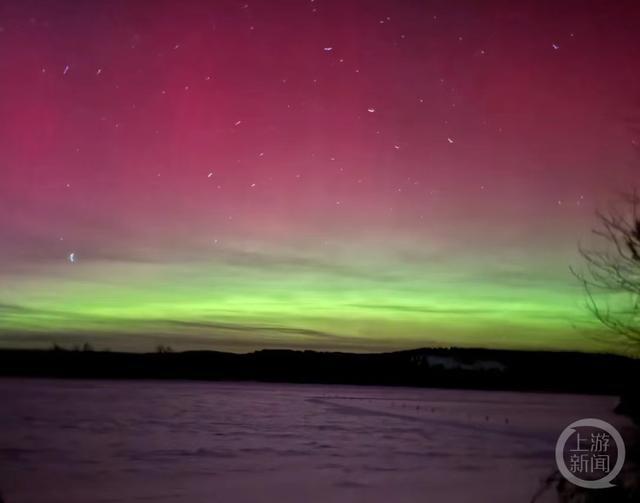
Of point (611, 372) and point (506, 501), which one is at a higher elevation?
point (611, 372)

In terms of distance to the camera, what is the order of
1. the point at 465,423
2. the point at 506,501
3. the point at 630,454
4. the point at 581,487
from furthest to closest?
the point at 465,423, the point at 506,501, the point at 630,454, the point at 581,487

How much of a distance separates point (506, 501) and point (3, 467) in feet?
37.6

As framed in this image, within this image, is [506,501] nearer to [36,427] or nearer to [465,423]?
[36,427]

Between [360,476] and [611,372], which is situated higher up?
[611,372]

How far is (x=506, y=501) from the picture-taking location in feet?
46.7

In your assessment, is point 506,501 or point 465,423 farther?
point 465,423

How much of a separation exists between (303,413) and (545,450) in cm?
2106

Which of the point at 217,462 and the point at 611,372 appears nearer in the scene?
the point at 611,372

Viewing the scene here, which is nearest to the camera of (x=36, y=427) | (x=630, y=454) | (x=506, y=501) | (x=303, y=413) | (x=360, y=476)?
(x=630, y=454)

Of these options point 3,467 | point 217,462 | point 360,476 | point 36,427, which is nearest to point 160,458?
point 217,462

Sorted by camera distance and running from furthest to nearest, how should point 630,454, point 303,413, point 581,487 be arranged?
point 303,413, point 630,454, point 581,487

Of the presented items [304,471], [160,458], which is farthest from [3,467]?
[304,471]

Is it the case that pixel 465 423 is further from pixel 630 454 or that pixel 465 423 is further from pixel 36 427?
pixel 630 454

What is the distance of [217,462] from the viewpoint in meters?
20.7
